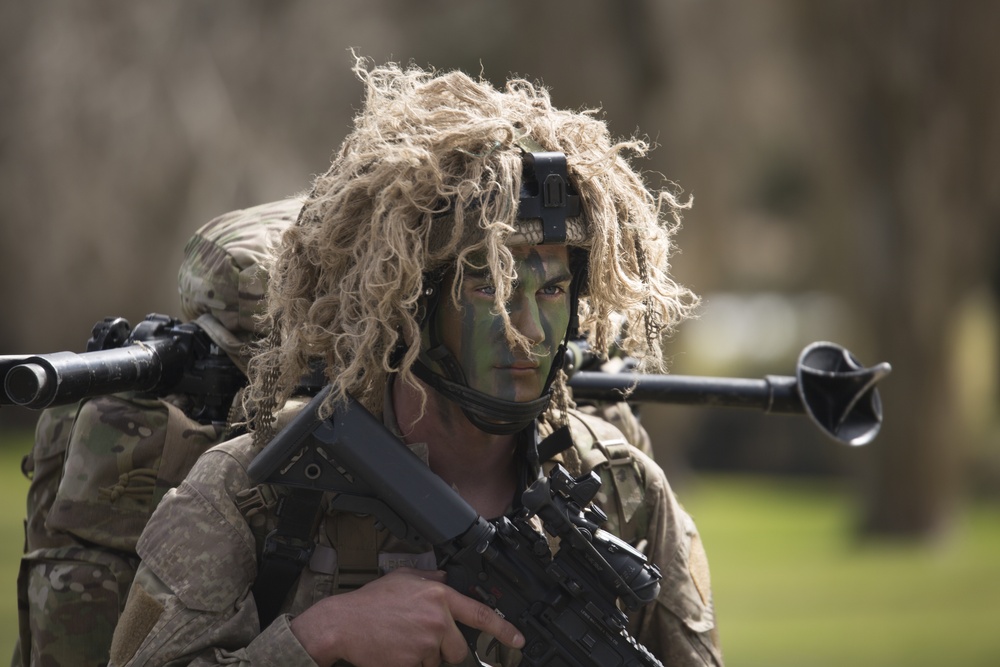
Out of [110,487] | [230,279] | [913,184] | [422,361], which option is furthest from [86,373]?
[913,184]

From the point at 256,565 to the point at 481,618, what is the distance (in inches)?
21.3

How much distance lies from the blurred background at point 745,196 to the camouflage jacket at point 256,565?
655 cm

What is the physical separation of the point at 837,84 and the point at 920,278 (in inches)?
79.9

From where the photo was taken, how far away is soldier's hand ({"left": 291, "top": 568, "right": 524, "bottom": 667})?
272 cm

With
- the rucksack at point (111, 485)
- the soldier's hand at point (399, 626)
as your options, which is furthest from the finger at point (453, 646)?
the rucksack at point (111, 485)

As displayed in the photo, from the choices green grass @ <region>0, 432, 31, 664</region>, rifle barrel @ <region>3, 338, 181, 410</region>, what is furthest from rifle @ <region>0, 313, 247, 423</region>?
green grass @ <region>0, 432, 31, 664</region>

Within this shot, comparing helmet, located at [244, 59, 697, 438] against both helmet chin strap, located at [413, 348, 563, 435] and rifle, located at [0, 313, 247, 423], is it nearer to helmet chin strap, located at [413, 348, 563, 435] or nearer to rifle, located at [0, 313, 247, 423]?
helmet chin strap, located at [413, 348, 563, 435]

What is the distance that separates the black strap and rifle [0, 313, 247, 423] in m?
0.64

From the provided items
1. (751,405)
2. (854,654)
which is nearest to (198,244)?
(751,405)

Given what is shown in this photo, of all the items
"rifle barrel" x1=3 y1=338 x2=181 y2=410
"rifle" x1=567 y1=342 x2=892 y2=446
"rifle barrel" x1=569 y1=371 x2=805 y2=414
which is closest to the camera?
"rifle barrel" x1=3 y1=338 x2=181 y2=410

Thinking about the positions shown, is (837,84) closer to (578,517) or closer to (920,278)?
(920,278)

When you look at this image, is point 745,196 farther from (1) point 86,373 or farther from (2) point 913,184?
(1) point 86,373

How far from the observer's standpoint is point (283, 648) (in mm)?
2725

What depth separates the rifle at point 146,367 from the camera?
119 inches
